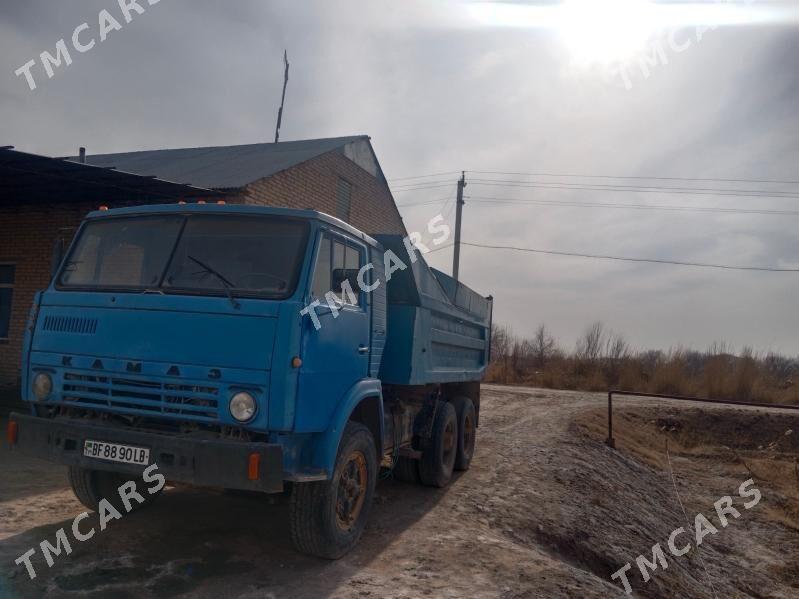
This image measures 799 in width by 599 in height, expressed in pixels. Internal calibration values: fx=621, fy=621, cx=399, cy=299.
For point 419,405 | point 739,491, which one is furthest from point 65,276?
point 739,491

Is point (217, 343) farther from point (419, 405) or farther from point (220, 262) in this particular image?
point (419, 405)

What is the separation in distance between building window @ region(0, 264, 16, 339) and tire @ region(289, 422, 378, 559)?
961cm

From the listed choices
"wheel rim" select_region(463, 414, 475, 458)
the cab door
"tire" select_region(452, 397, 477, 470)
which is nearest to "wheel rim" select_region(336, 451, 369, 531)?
the cab door

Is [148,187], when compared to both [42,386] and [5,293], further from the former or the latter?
[42,386]

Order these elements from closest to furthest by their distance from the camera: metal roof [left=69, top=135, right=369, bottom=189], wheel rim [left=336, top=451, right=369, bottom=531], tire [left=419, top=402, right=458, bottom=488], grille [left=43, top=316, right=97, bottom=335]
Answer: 1. grille [left=43, top=316, right=97, bottom=335]
2. wheel rim [left=336, top=451, right=369, bottom=531]
3. tire [left=419, top=402, right=458, bottom=488]
4. metal roof [left=69, top=135, right=369, bottom=189]

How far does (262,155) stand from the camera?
13.8 metres

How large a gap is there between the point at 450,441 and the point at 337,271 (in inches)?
144

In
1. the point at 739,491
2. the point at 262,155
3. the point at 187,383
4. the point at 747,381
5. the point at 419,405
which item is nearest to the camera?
the point at 187,383

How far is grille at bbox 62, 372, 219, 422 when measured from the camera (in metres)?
3.72

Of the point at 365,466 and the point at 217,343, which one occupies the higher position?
the point at 217,343

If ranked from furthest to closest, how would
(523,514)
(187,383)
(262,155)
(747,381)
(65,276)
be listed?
(747,381)
(262,155)
(523,514)
(65,276)
(187,383)

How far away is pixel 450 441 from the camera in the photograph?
7.36 metres

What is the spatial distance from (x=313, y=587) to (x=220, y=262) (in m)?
2.16

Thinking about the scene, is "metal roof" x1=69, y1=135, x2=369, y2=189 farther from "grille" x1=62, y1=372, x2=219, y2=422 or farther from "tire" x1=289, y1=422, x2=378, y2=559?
"tire" x1=289, y1=422, x2=378, y2=559
